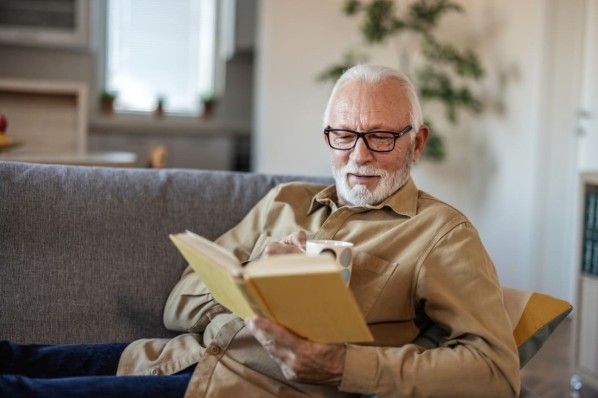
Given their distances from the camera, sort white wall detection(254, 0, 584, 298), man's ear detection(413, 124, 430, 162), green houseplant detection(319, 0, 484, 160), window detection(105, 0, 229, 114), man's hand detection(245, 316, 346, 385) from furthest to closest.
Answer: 1. window detection(105, 0, 229, 114)
2. green houseplant detection(319, 0, 484, 160)
3. white wall detection(254, 0, 584, 298)
4. man's ear detection(413, 124, 430, 162)
5. man's hand detection(245, 316, 346, 385)

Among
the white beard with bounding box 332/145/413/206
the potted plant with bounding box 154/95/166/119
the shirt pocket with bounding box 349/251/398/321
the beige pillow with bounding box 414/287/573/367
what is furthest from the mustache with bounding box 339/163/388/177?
the potted plant with bounding box 154/95/166/119

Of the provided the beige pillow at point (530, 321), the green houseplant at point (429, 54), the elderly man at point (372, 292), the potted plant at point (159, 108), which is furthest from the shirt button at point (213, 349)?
the potted plant at point (159, 108)

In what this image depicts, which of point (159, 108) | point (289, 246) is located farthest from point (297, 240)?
point (159, 108)

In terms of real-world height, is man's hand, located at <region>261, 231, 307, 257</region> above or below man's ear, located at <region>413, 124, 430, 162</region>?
below

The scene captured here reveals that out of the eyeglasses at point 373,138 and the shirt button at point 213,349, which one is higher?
the eyeglasses at point 373,138

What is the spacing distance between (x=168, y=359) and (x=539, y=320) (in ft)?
2.50

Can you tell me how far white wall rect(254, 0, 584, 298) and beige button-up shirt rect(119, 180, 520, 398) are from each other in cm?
276

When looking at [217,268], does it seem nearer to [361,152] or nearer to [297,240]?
[297,240]

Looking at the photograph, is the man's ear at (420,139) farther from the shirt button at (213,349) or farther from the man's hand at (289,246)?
the shirt button at (213,349)

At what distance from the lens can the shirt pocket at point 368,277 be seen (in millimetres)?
1461

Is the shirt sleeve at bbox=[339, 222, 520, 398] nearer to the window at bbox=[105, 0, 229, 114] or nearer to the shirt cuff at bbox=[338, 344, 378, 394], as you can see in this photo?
the shirt cuff at bbox=[338, 344, 378, 394]

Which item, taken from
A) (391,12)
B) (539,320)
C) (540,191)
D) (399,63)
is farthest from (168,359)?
(399,63)

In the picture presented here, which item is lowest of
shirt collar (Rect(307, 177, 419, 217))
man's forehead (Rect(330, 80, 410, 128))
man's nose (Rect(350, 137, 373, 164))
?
shirt collar (Rect(307, 177, 419, 217))

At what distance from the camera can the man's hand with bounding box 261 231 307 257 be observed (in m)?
1.38
